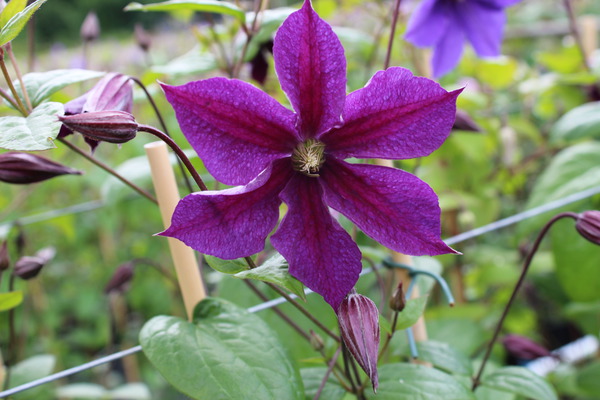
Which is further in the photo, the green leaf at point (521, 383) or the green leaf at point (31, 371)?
the green leaf at point (31, 371)

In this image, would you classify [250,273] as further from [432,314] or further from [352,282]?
[432,314]

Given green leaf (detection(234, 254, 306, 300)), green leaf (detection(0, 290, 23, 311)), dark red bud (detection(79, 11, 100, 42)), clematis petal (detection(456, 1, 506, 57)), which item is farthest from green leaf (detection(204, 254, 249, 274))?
dark red bud (detection(79, 11, 100, 42))

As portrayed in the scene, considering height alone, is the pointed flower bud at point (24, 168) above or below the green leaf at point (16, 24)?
below

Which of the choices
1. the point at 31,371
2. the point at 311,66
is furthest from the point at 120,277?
the point at 311,66

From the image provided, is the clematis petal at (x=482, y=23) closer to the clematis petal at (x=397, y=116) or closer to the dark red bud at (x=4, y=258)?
the clematis petal at (x=397, y=116)

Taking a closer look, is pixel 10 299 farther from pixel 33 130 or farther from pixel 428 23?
pixel 428 23

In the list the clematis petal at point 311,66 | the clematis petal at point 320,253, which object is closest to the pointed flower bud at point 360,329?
the clematis petal at point 320,253

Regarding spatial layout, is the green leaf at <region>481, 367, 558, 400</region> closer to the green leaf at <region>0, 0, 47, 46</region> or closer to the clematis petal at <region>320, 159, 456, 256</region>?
the clematis petal at <region>320, 159, 456, 256</region>
